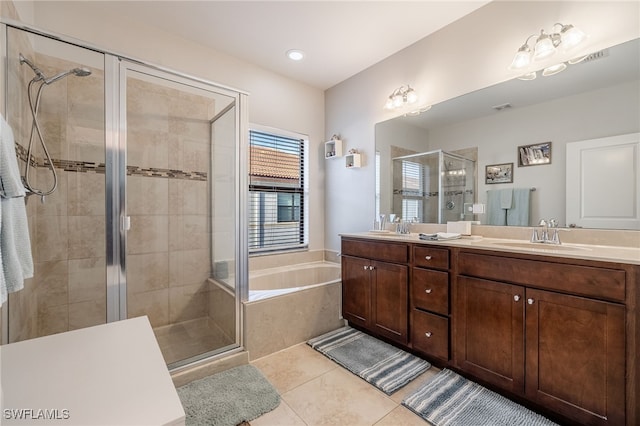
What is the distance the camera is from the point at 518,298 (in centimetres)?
149

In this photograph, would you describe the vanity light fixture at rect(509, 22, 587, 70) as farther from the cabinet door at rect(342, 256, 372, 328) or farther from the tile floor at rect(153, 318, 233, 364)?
Result: the tile floor at rect(153, 318, 233, 364)

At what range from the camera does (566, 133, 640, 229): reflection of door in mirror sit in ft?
4.98

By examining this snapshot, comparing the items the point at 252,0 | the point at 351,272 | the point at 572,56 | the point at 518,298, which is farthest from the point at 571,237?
the point at 252,0

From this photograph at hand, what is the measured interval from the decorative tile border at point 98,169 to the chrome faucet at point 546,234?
2583 millimetres

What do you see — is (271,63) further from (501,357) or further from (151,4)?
(501,357)

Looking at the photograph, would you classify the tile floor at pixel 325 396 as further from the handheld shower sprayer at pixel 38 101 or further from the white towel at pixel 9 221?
the handheld shower sprayer at pixel 38 101

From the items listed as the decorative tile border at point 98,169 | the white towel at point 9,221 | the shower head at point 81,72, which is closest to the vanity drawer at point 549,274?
the white towel at point 9,221

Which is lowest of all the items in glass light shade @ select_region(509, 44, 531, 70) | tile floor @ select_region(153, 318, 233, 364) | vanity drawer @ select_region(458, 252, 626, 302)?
tile floor @ select_region(153, 318, 233, 364)

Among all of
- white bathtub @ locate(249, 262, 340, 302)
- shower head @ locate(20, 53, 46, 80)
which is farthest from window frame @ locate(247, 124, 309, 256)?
shower head @ locate(20, 53, 46, 80)

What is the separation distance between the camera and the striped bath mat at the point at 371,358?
180 centimetres

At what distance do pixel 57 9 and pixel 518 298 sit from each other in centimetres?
356

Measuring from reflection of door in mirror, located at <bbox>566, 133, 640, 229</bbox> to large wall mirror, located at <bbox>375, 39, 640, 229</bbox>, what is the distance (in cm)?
2

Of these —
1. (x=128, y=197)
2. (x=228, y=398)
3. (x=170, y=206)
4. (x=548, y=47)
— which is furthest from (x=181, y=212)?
(x=548, y=47)

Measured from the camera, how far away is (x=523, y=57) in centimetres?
183
